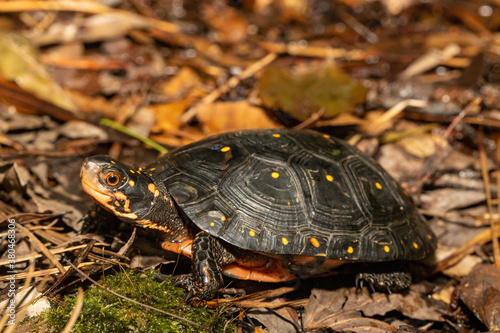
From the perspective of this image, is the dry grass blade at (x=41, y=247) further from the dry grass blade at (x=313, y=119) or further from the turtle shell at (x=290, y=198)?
the dry grass blade at (x=313, y=119)

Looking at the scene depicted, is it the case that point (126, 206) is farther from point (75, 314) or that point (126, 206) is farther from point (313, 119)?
point (313, 119)

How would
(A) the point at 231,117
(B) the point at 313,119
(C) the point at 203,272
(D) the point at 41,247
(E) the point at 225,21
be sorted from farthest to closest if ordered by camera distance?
(E) the point at 225,21
(A) the point at 231,117
(B) the point at 313,119
(D) the point at 41,247
(C) the point at 203,272

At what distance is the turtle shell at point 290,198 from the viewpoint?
8.52ft

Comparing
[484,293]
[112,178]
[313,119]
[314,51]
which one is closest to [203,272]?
[112,178]

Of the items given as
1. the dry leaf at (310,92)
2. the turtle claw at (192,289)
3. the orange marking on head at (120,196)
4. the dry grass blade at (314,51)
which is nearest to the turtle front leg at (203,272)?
the turtle claw at (192,289)

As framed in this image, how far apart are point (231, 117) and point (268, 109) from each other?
382mm

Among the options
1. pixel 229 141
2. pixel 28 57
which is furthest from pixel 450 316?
pixel 28 57

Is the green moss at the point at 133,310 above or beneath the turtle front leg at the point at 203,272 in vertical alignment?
beneath

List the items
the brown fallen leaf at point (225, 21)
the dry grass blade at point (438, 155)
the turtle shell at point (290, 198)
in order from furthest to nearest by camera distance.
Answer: the brown fallen leaf at point (225, 21) < the dry grass blade at point (438, 155) < the turtle shell at point (290, 198)

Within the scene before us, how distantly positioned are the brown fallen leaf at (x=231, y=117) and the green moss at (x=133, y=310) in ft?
5.91

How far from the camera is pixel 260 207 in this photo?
265 centimetres

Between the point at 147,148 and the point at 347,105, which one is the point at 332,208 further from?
the point at 147,148

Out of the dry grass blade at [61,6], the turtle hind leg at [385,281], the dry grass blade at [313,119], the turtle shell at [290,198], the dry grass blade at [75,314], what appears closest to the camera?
the dry grass blade at [75,314]

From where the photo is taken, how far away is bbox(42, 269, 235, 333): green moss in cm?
220
